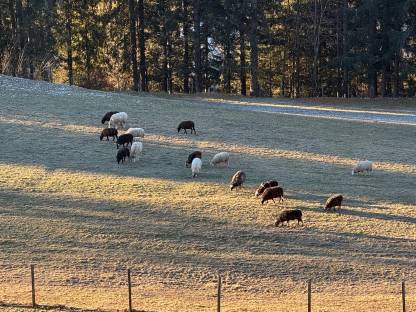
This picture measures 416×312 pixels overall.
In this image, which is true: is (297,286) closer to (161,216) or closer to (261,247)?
(261,247)

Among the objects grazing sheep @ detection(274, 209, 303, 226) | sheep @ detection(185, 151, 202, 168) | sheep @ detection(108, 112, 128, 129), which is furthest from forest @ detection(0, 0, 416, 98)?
grazing sheep @ detection(274, 209, 303, 226)

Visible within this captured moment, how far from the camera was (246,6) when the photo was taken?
203 feet

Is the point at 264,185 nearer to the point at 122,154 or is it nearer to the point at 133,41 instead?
the point at 122,154

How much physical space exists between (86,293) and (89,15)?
176 feet

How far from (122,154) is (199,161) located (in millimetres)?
3606

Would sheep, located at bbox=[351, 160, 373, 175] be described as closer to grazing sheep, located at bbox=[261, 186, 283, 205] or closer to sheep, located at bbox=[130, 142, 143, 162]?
grazing sheep, located at bbox=[261, 186, 283, 205]

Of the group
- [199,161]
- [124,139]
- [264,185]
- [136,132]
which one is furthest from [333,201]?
[136,132]

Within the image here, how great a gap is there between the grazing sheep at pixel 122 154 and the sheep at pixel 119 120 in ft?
20.3

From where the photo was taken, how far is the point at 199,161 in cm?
2759

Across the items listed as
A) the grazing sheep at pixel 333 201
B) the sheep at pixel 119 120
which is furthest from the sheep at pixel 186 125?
the grazing sheep at pixel 333 201

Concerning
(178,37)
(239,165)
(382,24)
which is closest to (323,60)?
(382,24)

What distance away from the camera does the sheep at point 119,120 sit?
3522 cm

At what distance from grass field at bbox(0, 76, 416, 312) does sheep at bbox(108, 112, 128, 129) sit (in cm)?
151

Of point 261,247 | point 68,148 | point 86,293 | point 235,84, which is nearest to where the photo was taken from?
point 86,293
